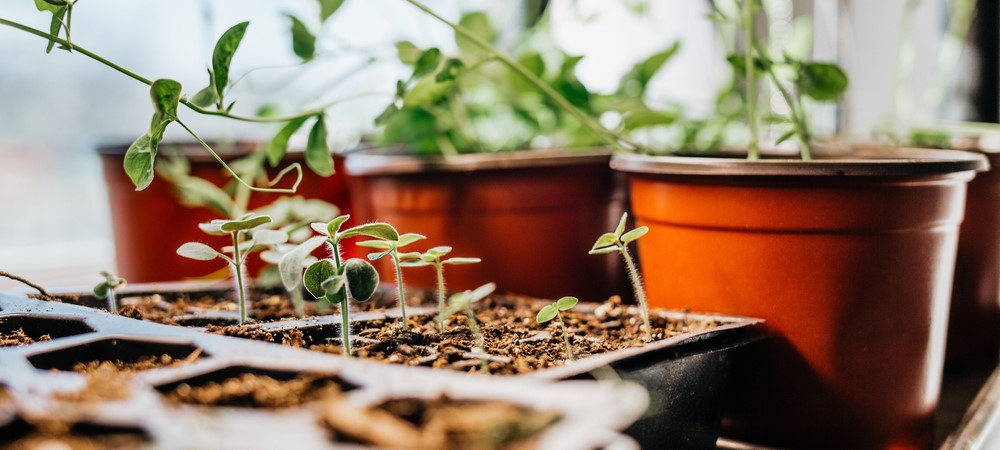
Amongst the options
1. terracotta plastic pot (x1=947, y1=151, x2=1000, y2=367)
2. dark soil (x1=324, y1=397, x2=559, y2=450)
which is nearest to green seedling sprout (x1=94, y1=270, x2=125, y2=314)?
dark soil (x1=324, y1=397, x2=559, y2=450)

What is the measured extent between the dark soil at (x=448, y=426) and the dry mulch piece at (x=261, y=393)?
0.12 feet

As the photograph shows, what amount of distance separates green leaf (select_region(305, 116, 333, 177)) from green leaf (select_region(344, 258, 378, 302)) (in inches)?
8.9

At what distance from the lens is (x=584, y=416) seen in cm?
30

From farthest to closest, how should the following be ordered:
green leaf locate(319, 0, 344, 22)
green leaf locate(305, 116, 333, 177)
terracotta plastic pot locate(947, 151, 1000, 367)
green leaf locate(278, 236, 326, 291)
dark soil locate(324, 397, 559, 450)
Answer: terracotta plastic pot locate(947, 151, 1000, 367)
green leaf locate(319, 0, 344, 22)
green leaf locate(305, 116, 333, 177)
green leaf locate(278, 236, 326, 291)
dark soil locate(324, 397, 559, 450)

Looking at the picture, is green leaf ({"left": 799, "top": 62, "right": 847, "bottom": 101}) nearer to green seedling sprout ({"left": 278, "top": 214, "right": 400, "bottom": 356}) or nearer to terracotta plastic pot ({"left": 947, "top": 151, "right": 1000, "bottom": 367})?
terracotta plastic pot ({"left": 947, "top": 151, "right": 1000, "bottom": 367})

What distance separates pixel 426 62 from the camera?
0.74m

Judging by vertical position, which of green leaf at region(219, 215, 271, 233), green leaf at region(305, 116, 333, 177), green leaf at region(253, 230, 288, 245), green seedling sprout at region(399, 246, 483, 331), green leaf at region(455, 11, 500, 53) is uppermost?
green leaf at region(455, 11, 500, 53)

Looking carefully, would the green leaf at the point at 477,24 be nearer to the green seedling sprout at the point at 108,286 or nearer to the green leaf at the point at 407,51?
the green leaf at the point at 407,51

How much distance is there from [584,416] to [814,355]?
1.37 ft

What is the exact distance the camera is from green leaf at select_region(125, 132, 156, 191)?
0.55 m

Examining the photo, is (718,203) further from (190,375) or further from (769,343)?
(190,375)

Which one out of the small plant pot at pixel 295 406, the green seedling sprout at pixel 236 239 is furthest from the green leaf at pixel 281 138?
the small plant pot at pixel 295 406

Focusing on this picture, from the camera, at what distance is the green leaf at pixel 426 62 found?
0.74 m

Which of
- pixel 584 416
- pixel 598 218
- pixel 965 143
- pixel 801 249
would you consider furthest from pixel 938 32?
pixel 584 416
